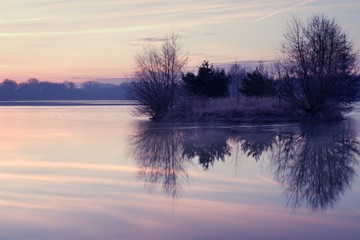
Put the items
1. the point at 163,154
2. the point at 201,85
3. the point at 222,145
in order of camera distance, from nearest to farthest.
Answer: the point at 163,154 < the point at 222,145 < the point at 201,85

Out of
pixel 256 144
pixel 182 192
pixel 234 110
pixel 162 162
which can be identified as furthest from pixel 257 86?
pixel 182 192

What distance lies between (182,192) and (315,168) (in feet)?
16.0

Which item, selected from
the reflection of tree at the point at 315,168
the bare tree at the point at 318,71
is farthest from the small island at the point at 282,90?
the reflection of tree at the point at 315,168

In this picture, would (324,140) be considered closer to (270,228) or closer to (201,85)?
(270,228)

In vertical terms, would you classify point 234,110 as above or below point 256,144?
above

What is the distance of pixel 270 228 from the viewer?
Answer: 26.1 feet

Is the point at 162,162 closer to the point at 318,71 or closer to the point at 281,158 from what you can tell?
the point at 281,158

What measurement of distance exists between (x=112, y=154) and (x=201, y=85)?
35.5 meters

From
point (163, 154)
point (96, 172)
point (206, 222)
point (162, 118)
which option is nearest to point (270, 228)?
point (206, 222)

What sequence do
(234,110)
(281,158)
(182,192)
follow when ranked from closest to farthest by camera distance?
(182,192)
(281,158)
(234,110)

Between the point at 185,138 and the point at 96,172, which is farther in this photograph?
the point at 185,138

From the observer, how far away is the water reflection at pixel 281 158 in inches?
448

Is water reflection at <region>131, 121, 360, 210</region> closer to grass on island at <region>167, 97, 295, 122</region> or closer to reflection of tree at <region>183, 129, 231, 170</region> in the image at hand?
reflection of tree at <region>183, 129, 231, 170</region>

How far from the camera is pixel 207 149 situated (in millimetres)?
20094
